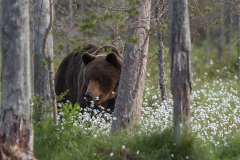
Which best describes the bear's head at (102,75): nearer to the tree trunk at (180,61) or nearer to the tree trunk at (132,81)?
the tree trunk at (132,81)

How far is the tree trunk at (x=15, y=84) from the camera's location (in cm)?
615

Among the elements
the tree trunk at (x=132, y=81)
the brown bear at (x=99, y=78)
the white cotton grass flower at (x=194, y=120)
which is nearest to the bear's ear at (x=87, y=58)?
the brown bear at (x=99, y=78)

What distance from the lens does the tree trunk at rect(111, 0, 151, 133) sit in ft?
26.6

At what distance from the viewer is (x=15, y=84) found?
6.21 metres

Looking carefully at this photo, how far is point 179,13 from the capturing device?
6277mm

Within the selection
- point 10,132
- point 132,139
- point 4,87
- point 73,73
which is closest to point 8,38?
point 4,87

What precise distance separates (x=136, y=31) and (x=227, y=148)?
8.49ft

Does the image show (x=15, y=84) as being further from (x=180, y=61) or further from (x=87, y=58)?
(x=87, y=58)

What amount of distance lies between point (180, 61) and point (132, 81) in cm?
203

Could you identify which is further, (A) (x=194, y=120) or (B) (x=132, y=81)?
(A) (x=194, y=120)

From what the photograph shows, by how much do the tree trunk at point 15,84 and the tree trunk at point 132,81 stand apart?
6.51 ft

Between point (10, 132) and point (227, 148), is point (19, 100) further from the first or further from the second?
point (227, 148)

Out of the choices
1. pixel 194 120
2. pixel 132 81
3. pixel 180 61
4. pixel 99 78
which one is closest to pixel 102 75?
pixel 99 78

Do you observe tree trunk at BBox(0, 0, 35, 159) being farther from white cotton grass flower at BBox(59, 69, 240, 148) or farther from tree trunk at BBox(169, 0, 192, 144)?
tree trunk at BBox(169, 0, 192, 144)
